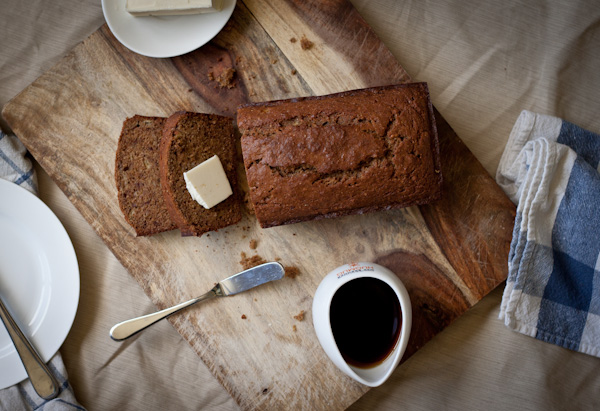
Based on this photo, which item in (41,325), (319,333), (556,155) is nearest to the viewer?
(319,333)

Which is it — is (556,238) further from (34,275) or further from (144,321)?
(34,275)

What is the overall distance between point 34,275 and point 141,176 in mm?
883

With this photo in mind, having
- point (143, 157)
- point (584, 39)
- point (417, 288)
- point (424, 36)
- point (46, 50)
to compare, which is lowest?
point (417, 288)

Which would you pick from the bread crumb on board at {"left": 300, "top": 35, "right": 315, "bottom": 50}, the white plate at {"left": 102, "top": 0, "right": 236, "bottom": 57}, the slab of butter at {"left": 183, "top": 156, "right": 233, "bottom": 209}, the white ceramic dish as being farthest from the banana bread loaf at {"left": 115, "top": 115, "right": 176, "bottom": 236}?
the white ceramic dish

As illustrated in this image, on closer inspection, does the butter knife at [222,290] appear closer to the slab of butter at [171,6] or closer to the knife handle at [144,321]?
the knife handle at [144,321]

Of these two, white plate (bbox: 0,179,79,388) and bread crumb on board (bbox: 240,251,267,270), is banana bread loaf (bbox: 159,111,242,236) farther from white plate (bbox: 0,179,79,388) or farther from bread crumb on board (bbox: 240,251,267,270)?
white plate (bbox: 0,179,79,388)

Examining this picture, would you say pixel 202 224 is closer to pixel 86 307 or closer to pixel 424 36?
pixel 86 307

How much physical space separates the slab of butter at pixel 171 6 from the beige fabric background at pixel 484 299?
0.72 metres

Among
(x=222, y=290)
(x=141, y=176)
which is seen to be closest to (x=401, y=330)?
(x=222, y=290)

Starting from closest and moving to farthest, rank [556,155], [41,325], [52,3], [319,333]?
[319,333], [556,155], [41,325], [52,3]

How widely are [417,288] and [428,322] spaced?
19 cm

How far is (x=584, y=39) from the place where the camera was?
239 cm

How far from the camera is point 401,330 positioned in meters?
1.75

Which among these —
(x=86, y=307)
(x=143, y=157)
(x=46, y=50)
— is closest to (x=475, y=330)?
(x=143, y=157)
